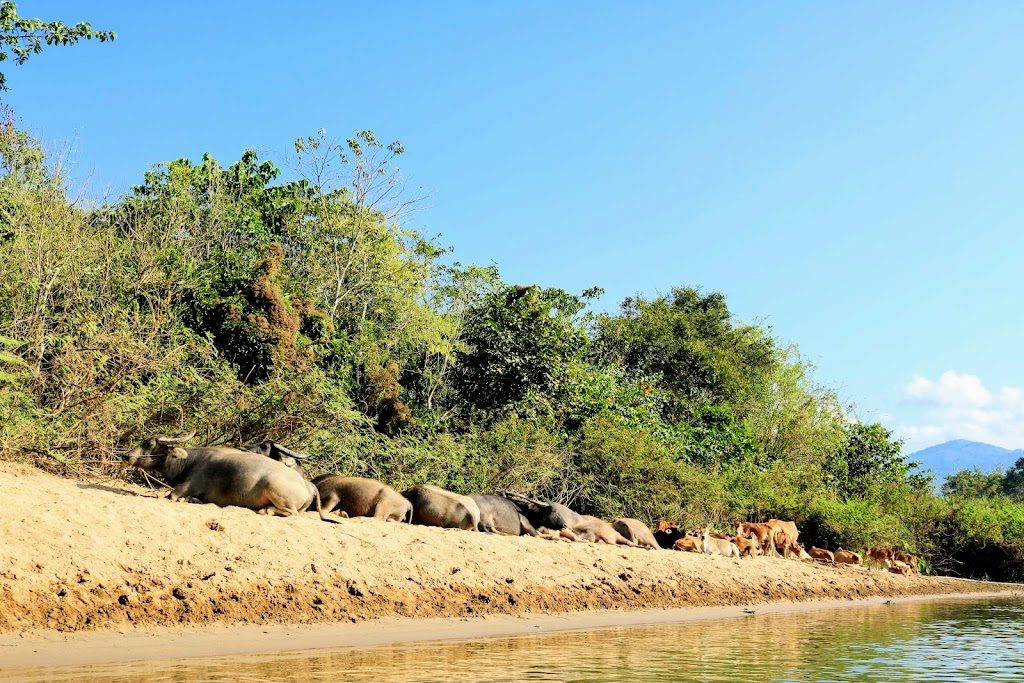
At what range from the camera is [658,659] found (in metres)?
10.1

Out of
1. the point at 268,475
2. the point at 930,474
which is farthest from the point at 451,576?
the point at 930,474

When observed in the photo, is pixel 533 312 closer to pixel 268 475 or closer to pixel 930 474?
pixel 268 475

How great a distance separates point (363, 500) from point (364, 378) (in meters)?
10.2

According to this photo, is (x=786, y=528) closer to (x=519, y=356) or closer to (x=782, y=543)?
(x=782, y=543)

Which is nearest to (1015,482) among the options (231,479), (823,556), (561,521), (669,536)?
(823,556)

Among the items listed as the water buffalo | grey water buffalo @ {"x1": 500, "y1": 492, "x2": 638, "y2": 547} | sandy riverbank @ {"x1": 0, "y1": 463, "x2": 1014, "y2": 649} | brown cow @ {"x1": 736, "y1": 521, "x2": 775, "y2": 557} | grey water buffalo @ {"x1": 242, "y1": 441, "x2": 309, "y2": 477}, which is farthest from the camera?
brown cow @ {"x1": 736, "y1": 521, "x2": 775, "y2": 557}

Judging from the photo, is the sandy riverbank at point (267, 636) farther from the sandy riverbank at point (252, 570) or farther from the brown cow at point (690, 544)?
the brown cow at point (690, 544)

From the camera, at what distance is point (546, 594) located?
1388cm

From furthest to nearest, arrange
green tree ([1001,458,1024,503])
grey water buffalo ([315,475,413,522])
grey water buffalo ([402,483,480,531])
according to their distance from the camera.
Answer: green tree ([1001,458,1024,503]) < grey water buffalo ([402,483,480,531]) < grey water buffalo ([315,475,413,522])

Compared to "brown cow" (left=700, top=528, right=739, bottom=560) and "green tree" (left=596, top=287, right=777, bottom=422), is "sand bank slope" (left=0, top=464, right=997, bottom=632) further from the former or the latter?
"green tree" (left=596, top=287, right=777, bottom=422)

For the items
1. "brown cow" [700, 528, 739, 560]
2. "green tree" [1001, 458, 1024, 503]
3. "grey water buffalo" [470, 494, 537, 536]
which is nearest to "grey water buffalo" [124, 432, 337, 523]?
"grey water buffalo" [470, 494, 537, 536]

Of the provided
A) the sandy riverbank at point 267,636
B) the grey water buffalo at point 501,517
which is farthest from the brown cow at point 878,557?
the sandy riverbank at point 267,636

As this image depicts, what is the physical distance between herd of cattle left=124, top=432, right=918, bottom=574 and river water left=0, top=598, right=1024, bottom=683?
374 cm

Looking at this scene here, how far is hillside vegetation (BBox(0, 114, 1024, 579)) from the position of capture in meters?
16.8
